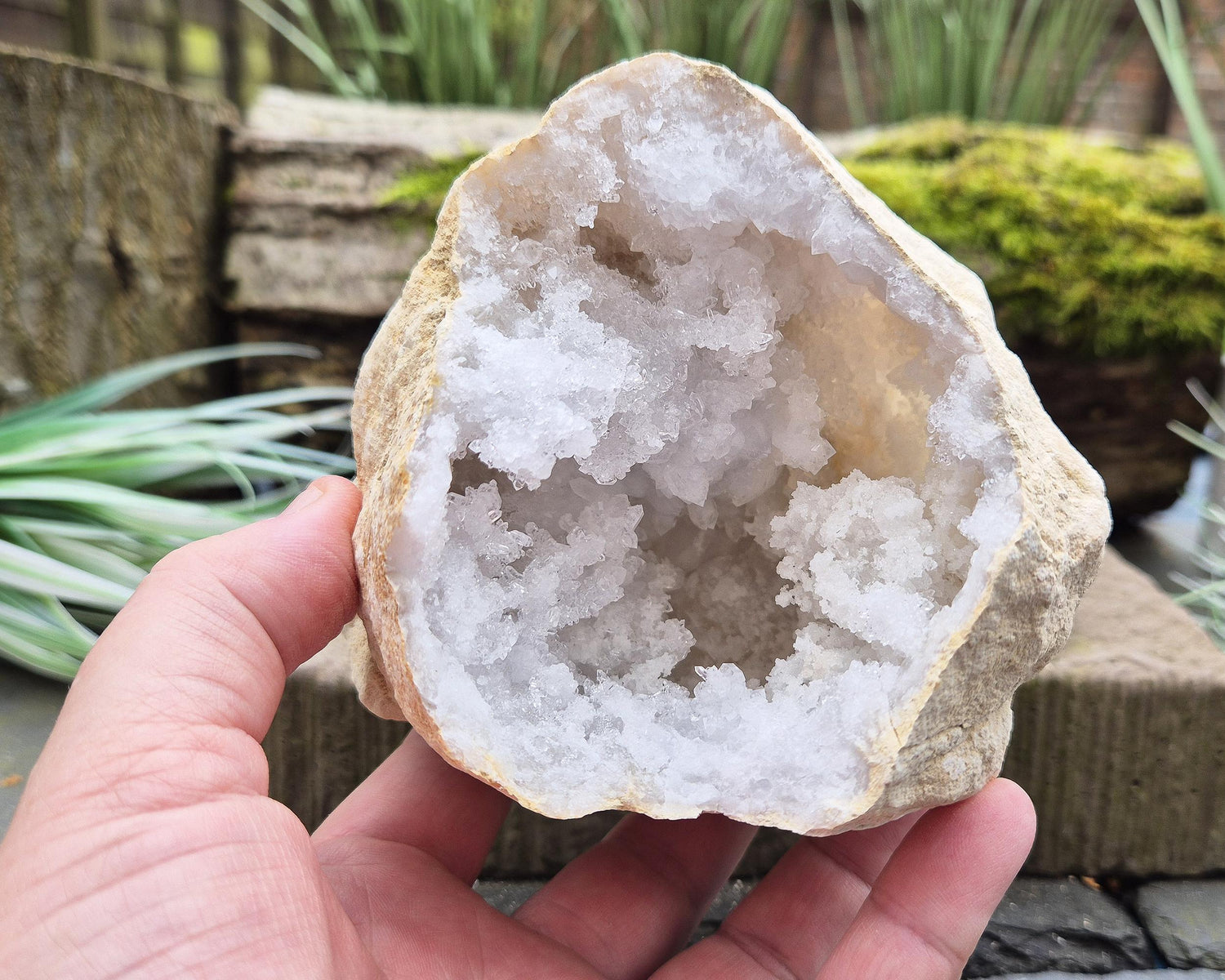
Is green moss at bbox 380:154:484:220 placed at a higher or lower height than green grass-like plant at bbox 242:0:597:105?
lower

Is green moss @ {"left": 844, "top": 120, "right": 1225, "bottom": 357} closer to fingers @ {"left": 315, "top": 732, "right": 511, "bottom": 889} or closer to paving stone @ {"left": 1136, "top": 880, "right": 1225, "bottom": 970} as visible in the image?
paving stone @ {"left": 1136, "top": 880, "right": 1225, "bottom": 970}

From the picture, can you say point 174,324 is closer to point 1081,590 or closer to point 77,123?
point 77,123

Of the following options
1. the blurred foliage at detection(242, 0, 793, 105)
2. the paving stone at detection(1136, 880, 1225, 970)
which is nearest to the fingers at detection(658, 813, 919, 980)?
the paving stone at detection(1136, 880, 1225, 970)

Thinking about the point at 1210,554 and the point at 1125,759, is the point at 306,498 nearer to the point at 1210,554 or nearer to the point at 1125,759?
the point at 1125,759

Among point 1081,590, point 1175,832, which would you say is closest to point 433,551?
point 1081,590

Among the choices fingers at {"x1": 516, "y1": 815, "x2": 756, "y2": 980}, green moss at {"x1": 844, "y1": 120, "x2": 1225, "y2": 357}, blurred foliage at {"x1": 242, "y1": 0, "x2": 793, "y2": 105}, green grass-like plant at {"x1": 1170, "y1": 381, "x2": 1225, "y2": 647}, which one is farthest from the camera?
blurred foliage at {"x1": 242, "y1": 0, "x2": 793, "y2": 105}

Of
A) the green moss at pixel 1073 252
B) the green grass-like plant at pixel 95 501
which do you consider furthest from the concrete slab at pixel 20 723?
the green moss at pixel 1073 252
